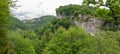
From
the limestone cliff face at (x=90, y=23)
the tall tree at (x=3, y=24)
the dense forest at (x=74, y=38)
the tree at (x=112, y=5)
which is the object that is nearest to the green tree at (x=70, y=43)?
the dense forest at (x=74, y=38)

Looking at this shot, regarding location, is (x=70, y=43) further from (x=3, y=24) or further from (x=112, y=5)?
(x=112, y=5)

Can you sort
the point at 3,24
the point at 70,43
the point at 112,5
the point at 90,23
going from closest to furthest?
1. the point at 112,5
2. the point at 3,24
3. the point at 70,43
4. the point at 90,23

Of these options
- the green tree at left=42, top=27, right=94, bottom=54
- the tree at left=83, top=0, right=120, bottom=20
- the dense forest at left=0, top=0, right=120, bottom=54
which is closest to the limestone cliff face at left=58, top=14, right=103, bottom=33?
the dense forest at left=0, top=0, right=120, bottom=54

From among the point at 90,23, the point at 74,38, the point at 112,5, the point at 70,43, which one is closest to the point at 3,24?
the point at 112,5

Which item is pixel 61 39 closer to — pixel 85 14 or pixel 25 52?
pixel 25 52

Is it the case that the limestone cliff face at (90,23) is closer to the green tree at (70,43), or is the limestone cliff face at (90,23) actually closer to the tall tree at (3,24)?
the green tree at (70,43)

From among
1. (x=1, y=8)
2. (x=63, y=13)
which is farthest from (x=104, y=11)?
(x=63, y=13)

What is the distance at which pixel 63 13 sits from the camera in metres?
196

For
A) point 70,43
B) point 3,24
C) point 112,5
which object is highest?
point 112,5

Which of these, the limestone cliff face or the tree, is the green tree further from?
the limestone cliff face

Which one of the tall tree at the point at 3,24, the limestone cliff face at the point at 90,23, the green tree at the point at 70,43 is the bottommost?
the limestone cliff face at the point at 90,23

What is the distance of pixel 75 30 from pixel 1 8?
36.8m

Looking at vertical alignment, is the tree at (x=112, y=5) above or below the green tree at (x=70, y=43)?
above

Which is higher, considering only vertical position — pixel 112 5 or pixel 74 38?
pixel 112 5
